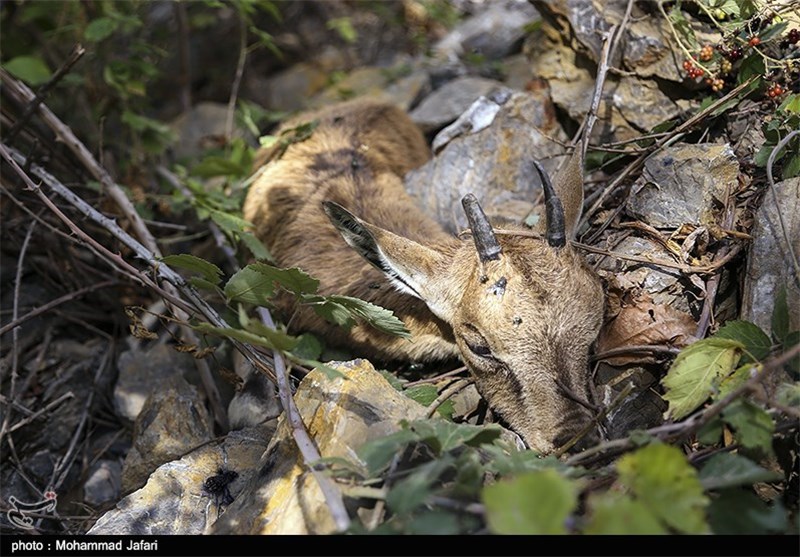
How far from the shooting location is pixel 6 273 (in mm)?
5672

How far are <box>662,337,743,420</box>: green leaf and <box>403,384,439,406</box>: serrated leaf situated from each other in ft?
3.81

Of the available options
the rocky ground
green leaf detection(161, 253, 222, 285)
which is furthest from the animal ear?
green leaf detection(161, 253, 222, 285)

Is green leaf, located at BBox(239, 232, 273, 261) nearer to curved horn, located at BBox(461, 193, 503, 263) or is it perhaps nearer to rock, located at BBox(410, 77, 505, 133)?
curved horn, located at BBox(461, 193, 503, 263)

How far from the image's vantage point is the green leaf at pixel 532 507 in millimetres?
1981

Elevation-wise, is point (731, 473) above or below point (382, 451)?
below

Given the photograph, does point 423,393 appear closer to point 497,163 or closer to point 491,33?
point 497,163

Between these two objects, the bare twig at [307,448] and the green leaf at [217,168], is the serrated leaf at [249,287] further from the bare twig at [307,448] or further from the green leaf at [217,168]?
the green leaf at [217,168]

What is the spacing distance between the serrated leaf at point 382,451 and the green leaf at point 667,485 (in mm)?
718

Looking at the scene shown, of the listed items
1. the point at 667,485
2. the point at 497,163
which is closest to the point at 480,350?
the point at 667,485

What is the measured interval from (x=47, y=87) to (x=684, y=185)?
395 centimetres

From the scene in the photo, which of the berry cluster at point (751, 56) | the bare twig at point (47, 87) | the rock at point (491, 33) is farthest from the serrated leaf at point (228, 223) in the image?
the rock at point (491, 33)

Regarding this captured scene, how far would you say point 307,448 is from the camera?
2.94 meters

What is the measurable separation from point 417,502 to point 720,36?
11.8 ft

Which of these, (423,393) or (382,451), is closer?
(382,451)
